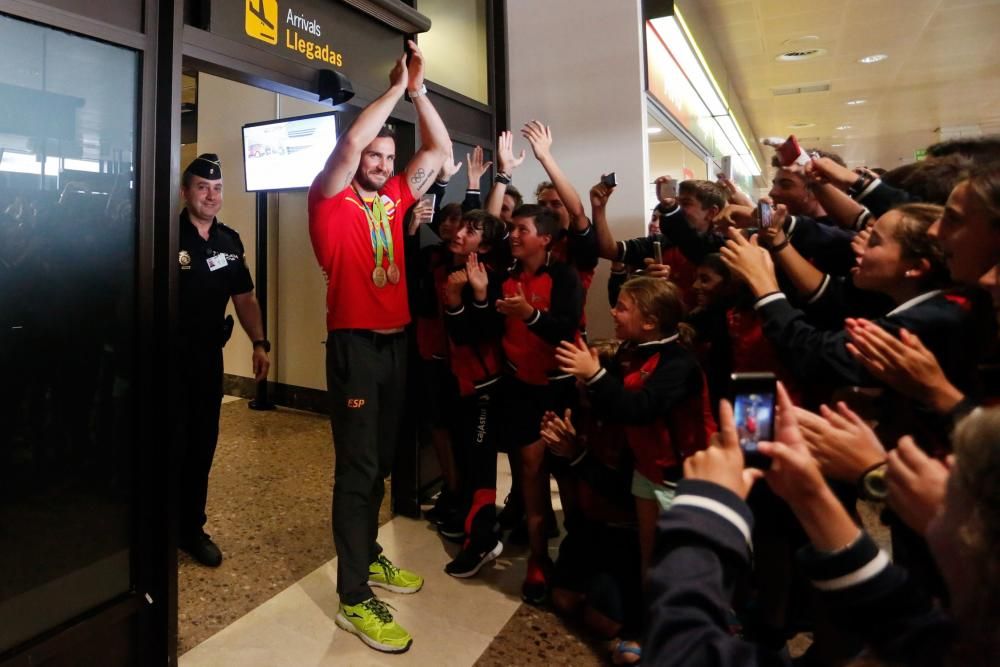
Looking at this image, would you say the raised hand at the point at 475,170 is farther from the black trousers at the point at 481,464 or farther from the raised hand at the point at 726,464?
the raised hand at the point at 726,464

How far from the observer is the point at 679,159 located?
6004 mm

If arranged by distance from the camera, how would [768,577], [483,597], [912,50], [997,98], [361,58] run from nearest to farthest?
[768,577]
[483,597]
[361,58]
[912,50]
[997,98]

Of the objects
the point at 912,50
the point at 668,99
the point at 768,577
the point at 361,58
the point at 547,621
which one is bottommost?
the point at 547,621

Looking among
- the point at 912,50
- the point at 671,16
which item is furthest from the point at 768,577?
the point at 912,50

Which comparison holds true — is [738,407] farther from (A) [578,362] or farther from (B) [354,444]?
(B) [354,444]

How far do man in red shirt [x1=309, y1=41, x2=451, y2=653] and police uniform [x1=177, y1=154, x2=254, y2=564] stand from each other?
775 millimetres

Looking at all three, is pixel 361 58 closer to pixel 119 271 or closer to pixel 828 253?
pixel 119 271

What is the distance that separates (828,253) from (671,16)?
95.1 inches

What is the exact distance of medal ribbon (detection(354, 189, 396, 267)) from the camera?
7.36 feet

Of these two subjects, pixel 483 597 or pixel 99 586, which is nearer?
pixel 99 586

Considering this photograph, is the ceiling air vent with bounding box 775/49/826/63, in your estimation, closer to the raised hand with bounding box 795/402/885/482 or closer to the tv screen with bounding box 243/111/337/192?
the tv screen with bounding box 243/111/337/192

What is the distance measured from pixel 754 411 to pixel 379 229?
1.60 meters

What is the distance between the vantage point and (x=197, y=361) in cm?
266

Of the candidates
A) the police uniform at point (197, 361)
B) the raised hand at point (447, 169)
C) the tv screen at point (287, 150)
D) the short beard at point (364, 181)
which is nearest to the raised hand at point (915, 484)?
the short beard at point (364, 181)
